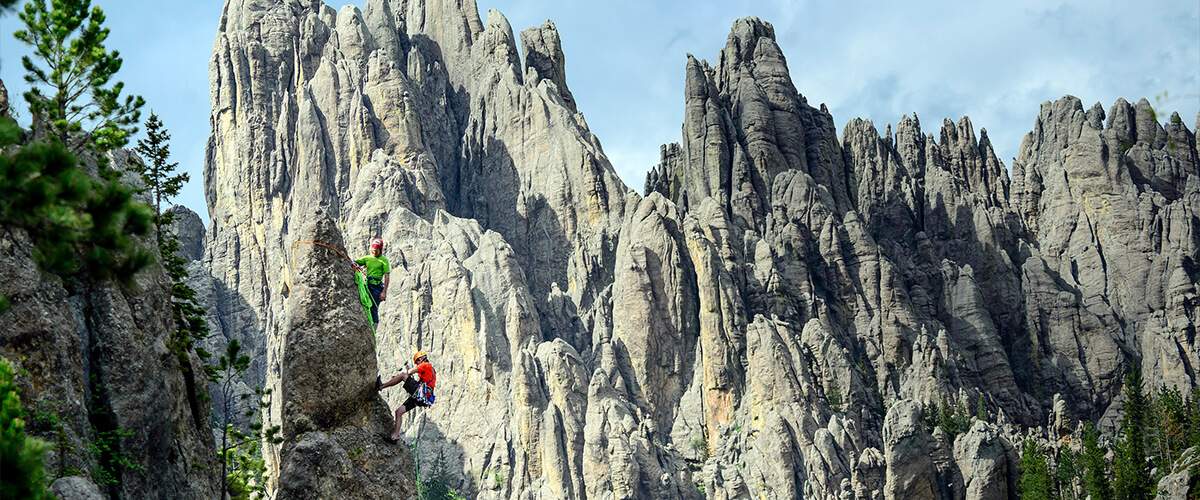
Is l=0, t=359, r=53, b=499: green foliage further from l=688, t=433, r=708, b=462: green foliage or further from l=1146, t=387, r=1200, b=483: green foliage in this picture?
l=688, t=433, r=708, b=462: green foliage

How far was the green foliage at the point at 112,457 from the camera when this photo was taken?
70.1 ft

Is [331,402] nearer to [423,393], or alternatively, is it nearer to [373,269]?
[423,393]

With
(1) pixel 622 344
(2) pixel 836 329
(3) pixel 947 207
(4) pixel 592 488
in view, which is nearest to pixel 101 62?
(4) pixel 592 488

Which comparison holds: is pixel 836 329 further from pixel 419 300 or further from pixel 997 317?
pixel 419 300

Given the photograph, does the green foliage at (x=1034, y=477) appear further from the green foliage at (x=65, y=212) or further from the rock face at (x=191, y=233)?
the rock face at (x=191, y=233)

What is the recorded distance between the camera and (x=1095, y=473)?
8138 cm

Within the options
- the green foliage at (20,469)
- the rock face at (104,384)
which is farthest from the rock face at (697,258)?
the green foliage at (20,469)

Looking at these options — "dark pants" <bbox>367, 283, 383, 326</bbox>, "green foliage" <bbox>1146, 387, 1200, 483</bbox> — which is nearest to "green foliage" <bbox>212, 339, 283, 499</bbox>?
"dark pants" <bbox>367, 283, 383, 326</bbox>

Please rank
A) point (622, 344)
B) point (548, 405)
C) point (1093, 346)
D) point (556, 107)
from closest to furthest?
point (548, 405) → point (622, 344) → point (1093, 346) → point (556, 107)

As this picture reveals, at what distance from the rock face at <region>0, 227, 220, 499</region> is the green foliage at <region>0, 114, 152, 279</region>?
686cm

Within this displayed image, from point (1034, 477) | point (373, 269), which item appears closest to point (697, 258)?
point (1034, 477)

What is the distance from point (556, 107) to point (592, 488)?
164 ft

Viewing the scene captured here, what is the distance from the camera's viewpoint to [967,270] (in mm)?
124750

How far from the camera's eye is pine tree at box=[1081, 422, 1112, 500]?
8069 cm
